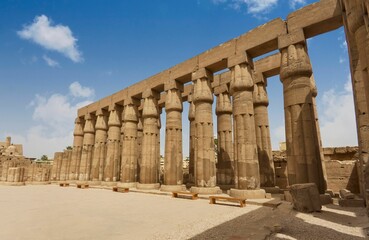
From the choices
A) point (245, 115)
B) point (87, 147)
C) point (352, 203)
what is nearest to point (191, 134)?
point (245, 115)

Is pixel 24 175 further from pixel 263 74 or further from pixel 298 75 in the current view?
pixel 298 75

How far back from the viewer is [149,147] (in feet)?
57.6

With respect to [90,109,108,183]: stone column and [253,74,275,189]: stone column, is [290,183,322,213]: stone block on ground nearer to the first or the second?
[253,74,275,189]: stone column

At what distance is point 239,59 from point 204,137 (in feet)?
16.2

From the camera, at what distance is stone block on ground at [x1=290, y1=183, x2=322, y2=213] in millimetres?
7168

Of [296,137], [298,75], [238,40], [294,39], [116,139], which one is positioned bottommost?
[296,137]

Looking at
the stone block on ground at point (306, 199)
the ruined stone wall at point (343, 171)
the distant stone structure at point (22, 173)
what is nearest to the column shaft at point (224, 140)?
the ruined stone wall at point (343, 171)

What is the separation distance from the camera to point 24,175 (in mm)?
24297

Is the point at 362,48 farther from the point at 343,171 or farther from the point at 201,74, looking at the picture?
the point at 343,171

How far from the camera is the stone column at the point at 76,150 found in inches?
1008

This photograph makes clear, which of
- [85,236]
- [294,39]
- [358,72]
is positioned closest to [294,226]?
[85,236]

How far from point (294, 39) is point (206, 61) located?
5.41 m

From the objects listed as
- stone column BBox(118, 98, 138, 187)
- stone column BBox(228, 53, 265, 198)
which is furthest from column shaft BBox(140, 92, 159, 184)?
stone column BBox(228, 53, 265, 198)

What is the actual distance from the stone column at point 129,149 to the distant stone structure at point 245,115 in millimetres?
81
